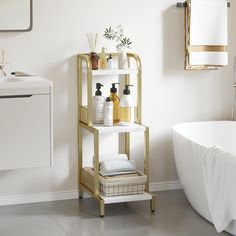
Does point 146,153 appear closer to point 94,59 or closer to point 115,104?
point 115,104

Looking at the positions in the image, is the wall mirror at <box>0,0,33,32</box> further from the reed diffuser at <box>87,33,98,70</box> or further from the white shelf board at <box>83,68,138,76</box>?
the white shelf board at <box>83,68,138,76</box>

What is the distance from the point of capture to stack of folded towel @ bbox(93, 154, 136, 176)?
4.43 metres

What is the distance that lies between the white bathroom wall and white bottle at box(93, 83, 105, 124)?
0.25 metres

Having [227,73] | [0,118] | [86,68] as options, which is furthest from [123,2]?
[0,118]

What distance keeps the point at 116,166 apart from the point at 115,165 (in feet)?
0.04

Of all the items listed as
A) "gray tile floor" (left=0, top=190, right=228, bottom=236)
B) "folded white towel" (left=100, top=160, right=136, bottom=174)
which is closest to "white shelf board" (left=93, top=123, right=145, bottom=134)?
"folded white towel" (left=100, top=160, right=136, bottom=174)

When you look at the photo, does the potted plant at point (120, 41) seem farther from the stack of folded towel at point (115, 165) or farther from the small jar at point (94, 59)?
the stack of folded towel at point (115, 165)

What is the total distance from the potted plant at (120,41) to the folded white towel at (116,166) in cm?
67

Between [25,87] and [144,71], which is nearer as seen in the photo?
[25,87]

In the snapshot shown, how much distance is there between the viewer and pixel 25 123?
4.03m

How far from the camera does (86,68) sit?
181 inches

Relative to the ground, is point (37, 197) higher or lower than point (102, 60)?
lower

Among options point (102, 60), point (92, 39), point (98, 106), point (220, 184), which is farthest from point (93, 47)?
point (220, 184)

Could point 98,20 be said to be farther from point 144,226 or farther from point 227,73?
point 144,226
